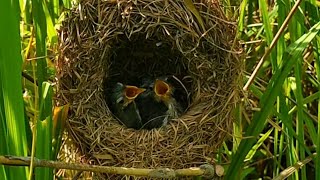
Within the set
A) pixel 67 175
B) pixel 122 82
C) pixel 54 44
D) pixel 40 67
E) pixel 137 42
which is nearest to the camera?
pixel 40 67

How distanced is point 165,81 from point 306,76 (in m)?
0.46

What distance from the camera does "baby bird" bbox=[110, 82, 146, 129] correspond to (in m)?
1.58

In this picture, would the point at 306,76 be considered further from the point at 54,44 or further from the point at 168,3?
the point at 54,44

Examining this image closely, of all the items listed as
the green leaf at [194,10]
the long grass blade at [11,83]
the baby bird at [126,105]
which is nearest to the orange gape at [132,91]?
the baby bird at [126,105]

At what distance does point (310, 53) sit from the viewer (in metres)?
1.78

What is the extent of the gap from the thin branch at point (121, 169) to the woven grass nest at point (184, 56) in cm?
8

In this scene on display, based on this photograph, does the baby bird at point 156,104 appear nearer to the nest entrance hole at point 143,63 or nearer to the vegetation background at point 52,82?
the nest entrance hole at point 143,63

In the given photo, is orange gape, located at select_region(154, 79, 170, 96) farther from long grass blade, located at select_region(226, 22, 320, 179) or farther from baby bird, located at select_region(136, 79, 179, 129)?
long grass blade, located at select_region(226, 22, 320, 179)

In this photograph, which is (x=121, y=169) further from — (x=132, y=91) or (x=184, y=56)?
(x=132, y=91)

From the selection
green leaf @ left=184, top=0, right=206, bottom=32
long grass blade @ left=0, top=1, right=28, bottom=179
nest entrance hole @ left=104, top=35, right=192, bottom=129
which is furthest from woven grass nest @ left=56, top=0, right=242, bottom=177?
long grass blade @ left=0, top=1, right=28, bottom=179

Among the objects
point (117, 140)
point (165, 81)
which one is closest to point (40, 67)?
point (117, 140)

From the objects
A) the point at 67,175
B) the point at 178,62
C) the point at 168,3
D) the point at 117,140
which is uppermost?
the point at 168,3

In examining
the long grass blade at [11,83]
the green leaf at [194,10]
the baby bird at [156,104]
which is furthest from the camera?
the baby bird at [156,104]

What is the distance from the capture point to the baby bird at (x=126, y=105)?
158 centimetres
